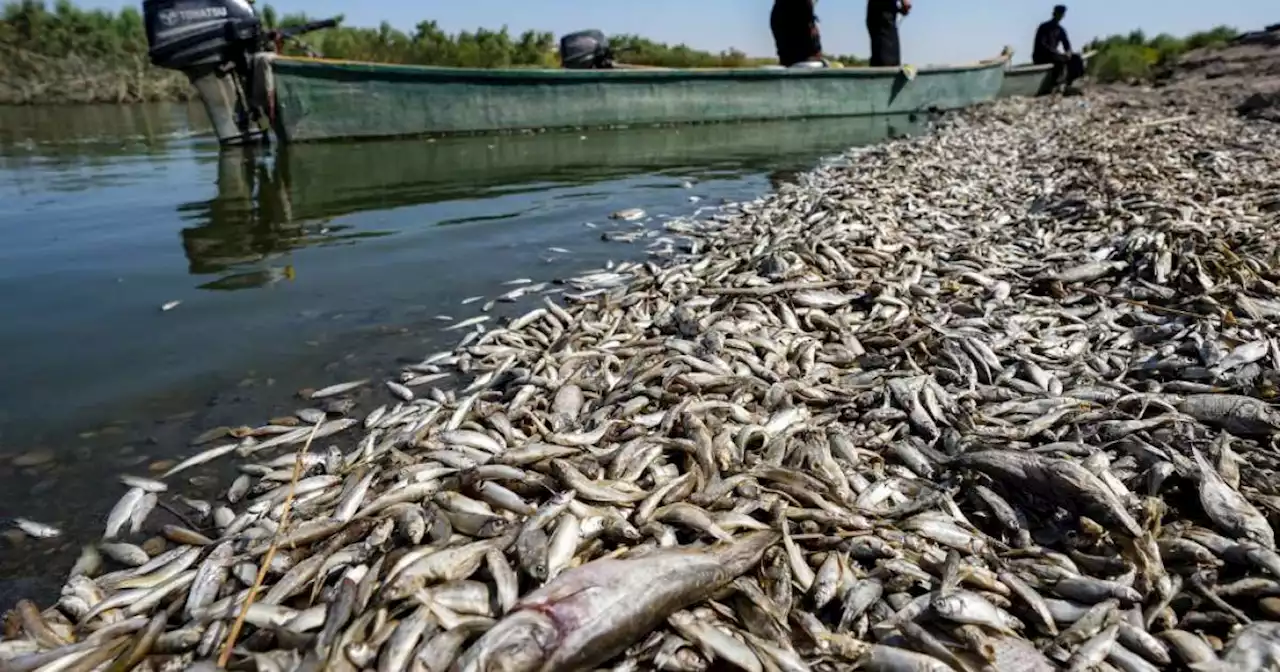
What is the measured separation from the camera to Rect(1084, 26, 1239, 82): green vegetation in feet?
91.4

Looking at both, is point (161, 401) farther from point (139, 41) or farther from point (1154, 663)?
point (139, 41)

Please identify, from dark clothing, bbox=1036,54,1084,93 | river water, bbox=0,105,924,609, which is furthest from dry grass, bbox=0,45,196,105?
dark clothing, bbox=1036,54,1084,93

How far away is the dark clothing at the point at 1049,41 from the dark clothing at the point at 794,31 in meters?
10.1

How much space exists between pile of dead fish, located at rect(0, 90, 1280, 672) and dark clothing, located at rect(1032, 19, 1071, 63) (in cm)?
2321

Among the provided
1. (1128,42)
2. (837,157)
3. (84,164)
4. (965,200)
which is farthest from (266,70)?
(1128,42)

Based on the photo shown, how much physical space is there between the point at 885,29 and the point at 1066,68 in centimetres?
927

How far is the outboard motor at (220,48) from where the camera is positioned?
12.4m

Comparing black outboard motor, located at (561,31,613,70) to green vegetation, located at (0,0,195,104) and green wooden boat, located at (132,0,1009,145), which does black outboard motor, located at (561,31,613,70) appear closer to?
green wooden boat, located at (132,0,1009,145)

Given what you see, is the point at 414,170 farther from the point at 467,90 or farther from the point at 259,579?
the point at 259,579

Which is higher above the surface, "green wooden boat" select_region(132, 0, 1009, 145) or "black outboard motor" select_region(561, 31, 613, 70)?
"black outboard motor" select_region(561, 31, 613, 70)

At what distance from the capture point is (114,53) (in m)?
31.9

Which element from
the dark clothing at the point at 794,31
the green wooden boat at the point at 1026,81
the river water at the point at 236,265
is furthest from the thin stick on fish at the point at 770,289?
the green wooden boat at the point at 1026,81

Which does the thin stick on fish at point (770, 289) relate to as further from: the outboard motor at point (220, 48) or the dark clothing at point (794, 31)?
the dark clothing at point (794, 31)

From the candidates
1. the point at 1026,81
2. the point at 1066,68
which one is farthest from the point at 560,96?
the point at 1066,68
